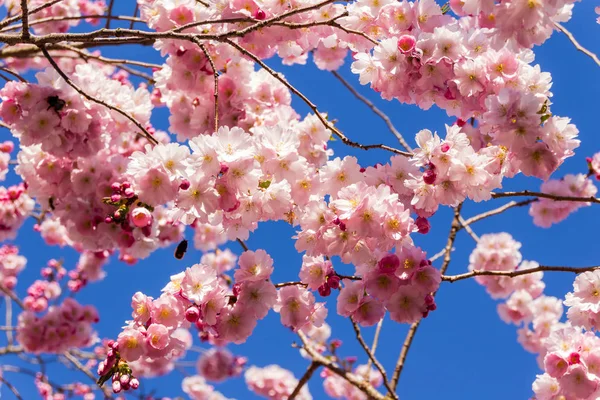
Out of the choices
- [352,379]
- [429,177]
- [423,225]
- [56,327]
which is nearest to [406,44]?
[429,177]

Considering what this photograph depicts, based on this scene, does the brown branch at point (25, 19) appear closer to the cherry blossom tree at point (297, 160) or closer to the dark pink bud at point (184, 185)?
the cherry blossom tree at point (297, 160)

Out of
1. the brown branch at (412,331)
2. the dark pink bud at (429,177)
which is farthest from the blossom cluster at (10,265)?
the dark pink bud at (429,177)

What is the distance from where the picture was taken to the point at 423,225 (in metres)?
2.12

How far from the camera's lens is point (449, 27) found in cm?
225

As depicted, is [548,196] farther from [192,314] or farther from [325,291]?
[192,314]

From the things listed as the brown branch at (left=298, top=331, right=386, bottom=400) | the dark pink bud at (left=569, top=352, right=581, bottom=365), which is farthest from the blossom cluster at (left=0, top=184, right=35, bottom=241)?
the dark pink bud at (left=569, top=352, right=581, bottom=365)

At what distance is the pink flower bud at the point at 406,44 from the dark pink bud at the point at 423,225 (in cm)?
69

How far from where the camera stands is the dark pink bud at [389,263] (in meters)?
2.07

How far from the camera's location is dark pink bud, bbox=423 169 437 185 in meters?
2.02

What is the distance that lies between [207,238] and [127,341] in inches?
162

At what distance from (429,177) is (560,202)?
10.6ft

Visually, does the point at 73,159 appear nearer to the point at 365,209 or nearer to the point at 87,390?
the point at 365,209

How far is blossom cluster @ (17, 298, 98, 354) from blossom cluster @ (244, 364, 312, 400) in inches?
104

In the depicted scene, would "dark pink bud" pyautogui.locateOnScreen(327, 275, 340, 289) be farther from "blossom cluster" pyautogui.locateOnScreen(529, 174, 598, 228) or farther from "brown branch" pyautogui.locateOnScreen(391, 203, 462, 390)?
"blossom cluster" pyautogui.locateOnScreen(529, 174, 598, 228)
